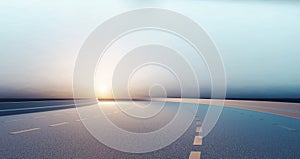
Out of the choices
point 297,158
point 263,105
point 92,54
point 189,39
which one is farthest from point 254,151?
point 263,105

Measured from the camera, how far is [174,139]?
310 inches

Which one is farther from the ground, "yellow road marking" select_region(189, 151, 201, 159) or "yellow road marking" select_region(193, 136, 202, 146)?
"yellow road marking" select_region(193, 136, 202, 146)

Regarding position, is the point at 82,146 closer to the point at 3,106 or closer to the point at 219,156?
the point at 219,156

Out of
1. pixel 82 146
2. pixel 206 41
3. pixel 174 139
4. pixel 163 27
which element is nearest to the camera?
pixel 82 146

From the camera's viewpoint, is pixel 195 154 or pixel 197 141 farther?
pixel 197 141

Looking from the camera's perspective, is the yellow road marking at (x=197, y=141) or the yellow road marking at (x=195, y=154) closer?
the yellow road marking at (x=195, y=154)

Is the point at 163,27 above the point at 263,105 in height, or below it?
above

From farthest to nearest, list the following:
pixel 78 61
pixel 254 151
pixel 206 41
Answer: pixel 206 41
pixel 78 61
pixel 254 151

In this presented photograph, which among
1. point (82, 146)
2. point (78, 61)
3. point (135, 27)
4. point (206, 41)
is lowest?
point (82, 146)

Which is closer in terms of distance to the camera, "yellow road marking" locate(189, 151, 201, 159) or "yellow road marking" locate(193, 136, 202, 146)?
"yellow road marking" locate(189, 151, 201, 159)

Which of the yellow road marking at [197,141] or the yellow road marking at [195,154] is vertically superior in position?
the yellow road marking at [197,141]

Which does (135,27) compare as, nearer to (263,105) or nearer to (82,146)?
(82,146)

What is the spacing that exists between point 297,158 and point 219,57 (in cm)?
480

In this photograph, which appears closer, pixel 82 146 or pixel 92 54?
pixel 82 146
